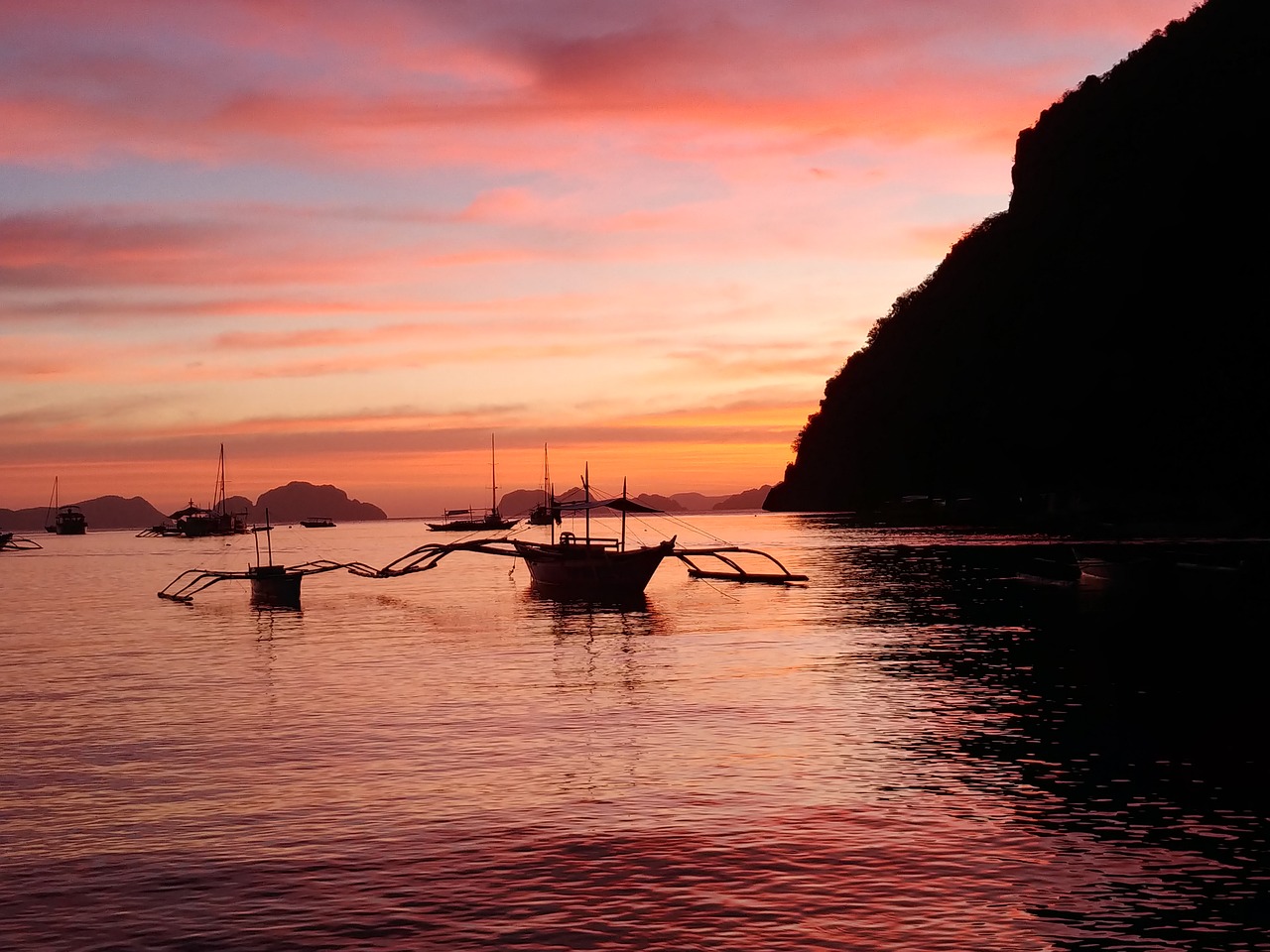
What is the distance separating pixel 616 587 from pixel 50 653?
32740 mm

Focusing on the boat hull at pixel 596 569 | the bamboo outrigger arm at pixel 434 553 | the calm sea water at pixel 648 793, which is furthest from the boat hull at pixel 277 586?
the calm sea water at pixel 648 793

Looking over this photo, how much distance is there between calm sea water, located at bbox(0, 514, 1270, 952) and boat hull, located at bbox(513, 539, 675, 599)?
20.0 meters

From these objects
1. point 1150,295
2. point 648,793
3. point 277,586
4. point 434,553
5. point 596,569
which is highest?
point 1150,295

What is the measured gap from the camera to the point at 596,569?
75562 millimetres

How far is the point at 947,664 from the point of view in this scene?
44062 mm

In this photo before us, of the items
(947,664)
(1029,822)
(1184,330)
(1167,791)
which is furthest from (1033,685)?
(1184,330)

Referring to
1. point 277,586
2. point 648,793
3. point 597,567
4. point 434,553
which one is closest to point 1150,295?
point 434,553

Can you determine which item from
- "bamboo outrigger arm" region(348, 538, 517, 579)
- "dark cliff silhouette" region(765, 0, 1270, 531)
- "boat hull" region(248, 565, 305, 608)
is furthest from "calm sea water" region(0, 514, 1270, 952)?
"dark cliff silhouette" region(765, 0, 1270, 531)

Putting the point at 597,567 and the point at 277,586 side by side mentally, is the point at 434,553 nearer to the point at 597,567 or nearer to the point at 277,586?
the point at 277,586

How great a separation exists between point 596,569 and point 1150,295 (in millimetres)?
113475

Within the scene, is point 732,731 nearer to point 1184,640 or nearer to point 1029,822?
point 1029,822

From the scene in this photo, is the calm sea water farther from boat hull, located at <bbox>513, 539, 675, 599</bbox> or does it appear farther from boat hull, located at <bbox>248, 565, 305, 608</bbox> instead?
boat hull, located at <bbox>248, 565, 305, 608</bbox>

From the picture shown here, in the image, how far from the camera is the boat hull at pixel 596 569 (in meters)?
74.3

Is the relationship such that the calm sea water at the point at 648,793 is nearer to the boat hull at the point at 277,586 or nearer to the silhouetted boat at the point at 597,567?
the silhouetted boat at the point at 597,567
